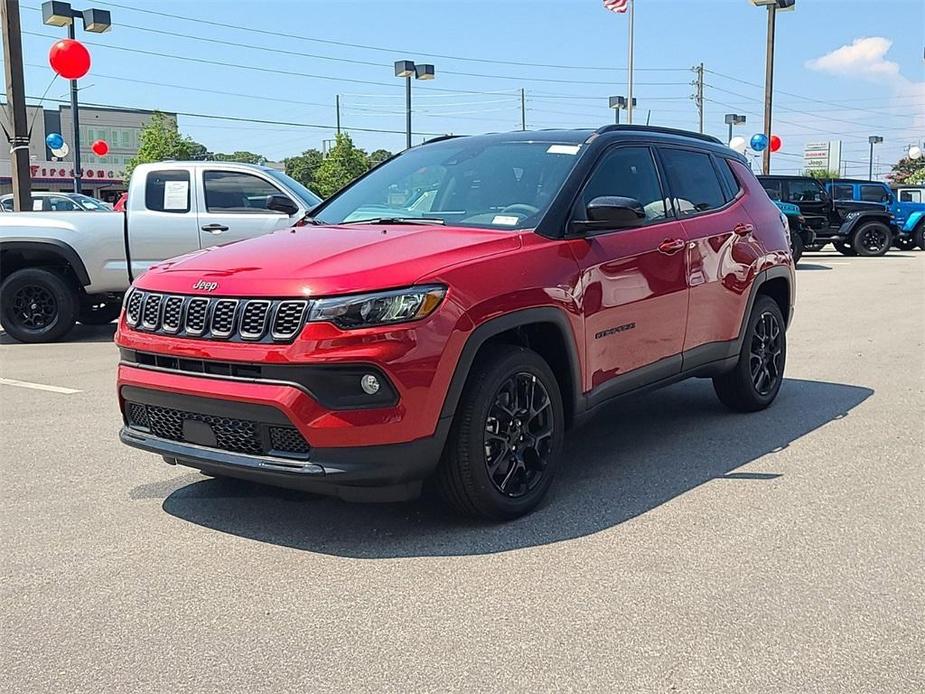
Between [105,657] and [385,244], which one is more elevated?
[385,244]

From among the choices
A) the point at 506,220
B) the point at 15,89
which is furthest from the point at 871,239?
the point at 506,220

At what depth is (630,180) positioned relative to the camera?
208 inches

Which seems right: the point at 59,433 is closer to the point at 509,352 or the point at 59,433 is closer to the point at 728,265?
the point at 509,352

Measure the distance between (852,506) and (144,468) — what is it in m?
3.71

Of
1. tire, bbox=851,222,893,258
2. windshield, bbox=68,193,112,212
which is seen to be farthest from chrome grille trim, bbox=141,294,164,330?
tire, bbox=851,222,893,258

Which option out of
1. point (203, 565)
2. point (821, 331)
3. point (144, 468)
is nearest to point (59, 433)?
point (144, 468)

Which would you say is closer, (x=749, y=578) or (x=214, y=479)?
(x=749, y=578)

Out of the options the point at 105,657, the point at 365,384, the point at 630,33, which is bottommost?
the point at 105,657

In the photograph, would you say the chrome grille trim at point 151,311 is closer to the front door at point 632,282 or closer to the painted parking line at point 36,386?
the front door at point 632,282

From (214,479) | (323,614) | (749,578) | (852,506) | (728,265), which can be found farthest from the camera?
(728,265)

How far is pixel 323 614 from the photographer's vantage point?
10.9 ft

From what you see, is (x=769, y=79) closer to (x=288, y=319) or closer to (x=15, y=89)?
(x=15, y=89)

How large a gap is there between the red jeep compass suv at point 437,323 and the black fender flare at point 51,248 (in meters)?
5.39

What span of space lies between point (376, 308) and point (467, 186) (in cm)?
152
